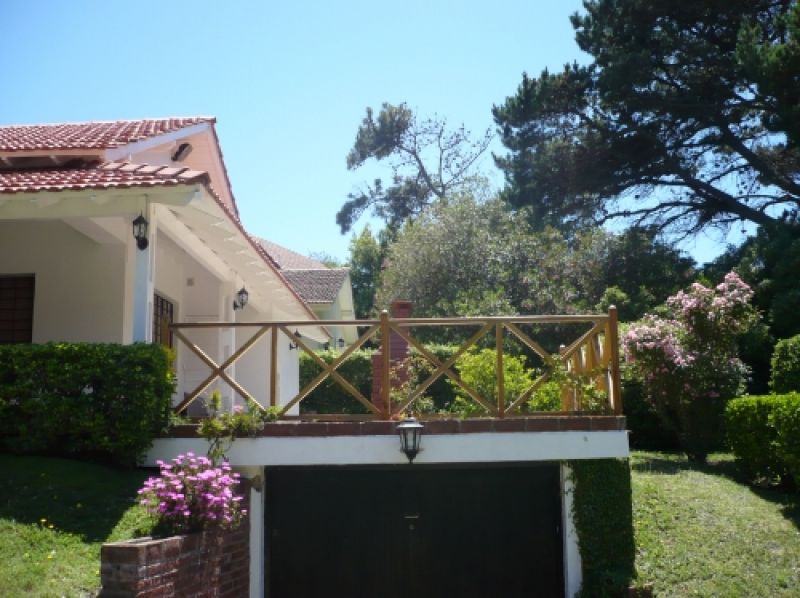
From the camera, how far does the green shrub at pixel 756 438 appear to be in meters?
11.8

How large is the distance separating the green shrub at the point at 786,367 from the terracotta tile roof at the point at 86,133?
10062mm

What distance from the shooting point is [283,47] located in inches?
563

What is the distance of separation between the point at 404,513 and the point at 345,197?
36715mm

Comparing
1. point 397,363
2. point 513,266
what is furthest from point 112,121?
point 513,266

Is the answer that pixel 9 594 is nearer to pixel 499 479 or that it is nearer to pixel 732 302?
pixel 499 479

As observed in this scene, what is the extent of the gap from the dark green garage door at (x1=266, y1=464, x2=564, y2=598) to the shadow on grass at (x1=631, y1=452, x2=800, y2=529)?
342 centimetres

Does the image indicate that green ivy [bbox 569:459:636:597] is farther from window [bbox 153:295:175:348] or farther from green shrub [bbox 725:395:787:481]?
window [bbox 153:295:175:348]

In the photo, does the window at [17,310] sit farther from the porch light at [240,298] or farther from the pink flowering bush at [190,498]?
the pink flowering bush at [190,498]

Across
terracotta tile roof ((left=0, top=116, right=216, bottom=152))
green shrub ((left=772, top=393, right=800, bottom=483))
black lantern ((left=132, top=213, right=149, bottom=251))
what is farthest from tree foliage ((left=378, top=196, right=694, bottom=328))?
black lantern ((left=132, top=213, right=149, bottom=251))

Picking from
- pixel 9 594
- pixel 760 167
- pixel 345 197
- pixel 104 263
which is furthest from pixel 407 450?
pixel 345 197

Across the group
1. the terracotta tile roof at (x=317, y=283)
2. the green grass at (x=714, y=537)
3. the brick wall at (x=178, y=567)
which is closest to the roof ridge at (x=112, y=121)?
the brick wall at (x=178, y=567)

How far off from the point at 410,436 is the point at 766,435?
6162 millimetres

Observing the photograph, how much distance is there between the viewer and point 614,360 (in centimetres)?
877

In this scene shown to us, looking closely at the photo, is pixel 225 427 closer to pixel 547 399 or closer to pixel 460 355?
pixel 460 355
